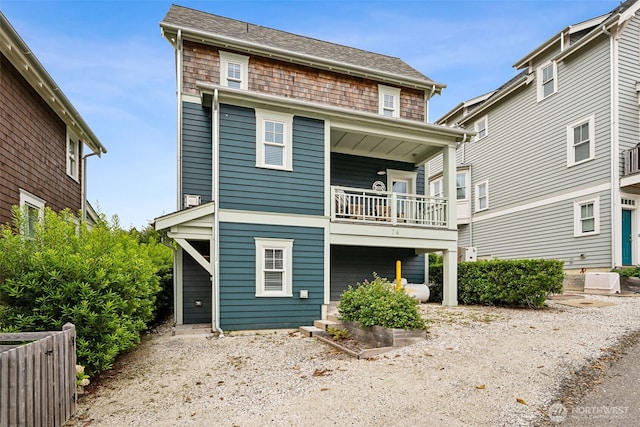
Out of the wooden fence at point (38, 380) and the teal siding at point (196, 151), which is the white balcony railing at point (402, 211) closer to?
the teal siding at point (196, 151)

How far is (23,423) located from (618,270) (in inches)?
594

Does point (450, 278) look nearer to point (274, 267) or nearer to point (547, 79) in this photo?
point (274, 267)

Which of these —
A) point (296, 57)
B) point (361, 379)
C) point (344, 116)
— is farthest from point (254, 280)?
point (296, 57)

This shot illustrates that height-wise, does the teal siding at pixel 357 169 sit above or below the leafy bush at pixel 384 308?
above

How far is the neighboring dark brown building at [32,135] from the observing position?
7465 millimetres

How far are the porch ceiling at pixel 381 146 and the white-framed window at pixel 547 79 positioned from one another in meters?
7.45

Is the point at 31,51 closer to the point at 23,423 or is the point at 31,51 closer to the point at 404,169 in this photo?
the point at 23,423

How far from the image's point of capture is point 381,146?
1211cm

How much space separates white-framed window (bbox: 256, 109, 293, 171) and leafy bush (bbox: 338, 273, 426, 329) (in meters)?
3.81

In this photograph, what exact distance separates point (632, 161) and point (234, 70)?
12850 mm

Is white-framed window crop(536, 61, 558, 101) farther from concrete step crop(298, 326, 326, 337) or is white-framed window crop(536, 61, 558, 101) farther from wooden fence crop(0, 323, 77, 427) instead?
wooden fence crop(0, 323, 77, 427)

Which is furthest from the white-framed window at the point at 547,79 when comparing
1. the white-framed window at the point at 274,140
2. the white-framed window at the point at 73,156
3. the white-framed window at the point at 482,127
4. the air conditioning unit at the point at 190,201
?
the white-framed window at the point at 73,156

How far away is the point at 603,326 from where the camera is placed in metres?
7.47

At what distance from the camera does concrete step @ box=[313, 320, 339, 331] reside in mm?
8711
